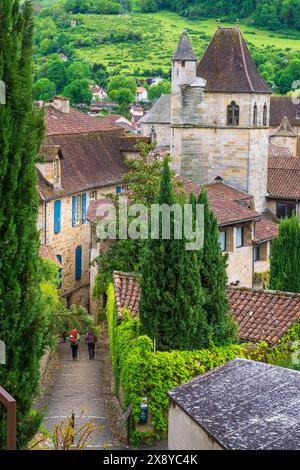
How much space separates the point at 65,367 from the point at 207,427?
15.9m

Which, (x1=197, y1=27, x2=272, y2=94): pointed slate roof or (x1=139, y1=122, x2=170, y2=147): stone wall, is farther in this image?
(x1=139, y1=122, x2=170, y2=147): stone wall

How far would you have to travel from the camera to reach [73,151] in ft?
145

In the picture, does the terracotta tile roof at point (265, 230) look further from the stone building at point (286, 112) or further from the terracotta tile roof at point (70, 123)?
the stone building at point (286, 112)

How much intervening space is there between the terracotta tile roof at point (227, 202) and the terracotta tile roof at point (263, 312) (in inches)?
431

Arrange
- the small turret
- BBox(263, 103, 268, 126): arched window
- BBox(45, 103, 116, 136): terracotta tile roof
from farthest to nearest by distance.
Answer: BBox(263, 103, 268, 126): arched window < the small turret < BBox(45, 103, 116, 136): terracotta tile roof

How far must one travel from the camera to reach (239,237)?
131ft

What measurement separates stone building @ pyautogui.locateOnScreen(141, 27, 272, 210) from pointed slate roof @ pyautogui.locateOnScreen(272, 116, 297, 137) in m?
40.7

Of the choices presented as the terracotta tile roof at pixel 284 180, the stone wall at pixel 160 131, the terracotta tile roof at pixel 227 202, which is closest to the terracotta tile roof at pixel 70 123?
the terracotta tile roof at pixel 227 202

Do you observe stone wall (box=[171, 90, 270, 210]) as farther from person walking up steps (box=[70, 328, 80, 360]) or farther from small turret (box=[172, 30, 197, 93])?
person walking up steps (box=[70, 328, 80, 360])

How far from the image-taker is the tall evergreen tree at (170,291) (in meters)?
22.6

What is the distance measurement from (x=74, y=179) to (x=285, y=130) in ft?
163

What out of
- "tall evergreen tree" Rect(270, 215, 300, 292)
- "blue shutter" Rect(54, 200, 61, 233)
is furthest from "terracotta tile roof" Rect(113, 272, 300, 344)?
"blue shutter" Rect(54, 200, 61, 233)

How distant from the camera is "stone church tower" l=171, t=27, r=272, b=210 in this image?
151ft

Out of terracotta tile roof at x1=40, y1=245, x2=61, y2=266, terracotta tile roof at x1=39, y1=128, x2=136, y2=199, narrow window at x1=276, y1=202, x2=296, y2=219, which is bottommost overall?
narrow window at x1=276, y1=202, x2=296, y2=219
